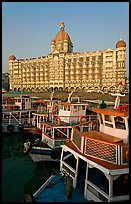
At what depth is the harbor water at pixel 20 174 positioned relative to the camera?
936 cm

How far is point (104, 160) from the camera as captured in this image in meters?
6.94

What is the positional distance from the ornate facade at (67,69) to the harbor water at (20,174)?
58093 millimetres

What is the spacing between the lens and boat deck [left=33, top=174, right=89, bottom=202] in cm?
703

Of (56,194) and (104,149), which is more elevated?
(104,149)

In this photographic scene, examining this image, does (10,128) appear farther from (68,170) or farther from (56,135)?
(68,170)

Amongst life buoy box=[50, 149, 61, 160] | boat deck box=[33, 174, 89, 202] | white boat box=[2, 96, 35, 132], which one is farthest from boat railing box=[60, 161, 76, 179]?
white boat box=[2, 96, 35, 132]

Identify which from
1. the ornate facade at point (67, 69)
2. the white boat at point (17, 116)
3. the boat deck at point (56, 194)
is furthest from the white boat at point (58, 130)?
the ornate facade at point (67, 69)

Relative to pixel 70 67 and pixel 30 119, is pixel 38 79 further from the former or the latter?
pixel 30 119

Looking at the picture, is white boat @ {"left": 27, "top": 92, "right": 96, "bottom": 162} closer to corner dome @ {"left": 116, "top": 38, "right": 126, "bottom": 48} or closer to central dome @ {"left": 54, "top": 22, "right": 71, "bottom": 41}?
corner dome @ {"left": 116, "top": 38, "right": 126, "bottom": 48}

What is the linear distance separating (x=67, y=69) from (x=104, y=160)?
75371mm

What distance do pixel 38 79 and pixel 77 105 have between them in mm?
73069

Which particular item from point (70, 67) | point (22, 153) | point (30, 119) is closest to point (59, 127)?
point (22, 153)

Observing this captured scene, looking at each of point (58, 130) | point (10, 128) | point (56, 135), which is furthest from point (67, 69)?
point (58, 130)

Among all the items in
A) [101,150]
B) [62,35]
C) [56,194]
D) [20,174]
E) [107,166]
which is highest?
[62,35]
